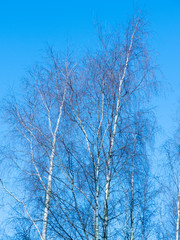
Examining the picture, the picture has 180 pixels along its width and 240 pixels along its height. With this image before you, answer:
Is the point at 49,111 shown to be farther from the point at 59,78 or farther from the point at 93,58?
the point at 93,58

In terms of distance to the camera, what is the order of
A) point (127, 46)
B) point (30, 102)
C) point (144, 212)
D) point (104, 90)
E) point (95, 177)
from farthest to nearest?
point (144, 212), point (30, 102), point (127, 46), point (104, 90), point (95, 177)

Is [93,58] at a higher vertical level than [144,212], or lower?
higher

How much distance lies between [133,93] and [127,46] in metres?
1.20

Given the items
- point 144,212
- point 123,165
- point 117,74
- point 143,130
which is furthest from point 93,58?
point 144,212

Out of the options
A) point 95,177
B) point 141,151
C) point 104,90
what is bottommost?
point 95,177

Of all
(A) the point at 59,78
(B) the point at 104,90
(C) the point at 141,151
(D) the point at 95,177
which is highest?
(A) the point at 59,78

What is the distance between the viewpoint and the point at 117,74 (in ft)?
26.6

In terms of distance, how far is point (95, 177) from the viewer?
7273 mm

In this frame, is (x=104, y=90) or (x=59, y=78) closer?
(x=104, y=90)

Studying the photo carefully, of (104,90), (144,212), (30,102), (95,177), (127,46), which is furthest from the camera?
(144,212)

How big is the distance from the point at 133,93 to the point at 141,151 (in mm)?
1270

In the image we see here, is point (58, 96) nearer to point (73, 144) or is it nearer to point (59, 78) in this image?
point (59, 78)

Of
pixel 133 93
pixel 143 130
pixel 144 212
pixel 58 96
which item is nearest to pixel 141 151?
pixel 143 130

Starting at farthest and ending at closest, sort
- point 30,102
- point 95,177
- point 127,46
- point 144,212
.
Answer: point 144,212, point 30,102, point 127,46, point 95,177
